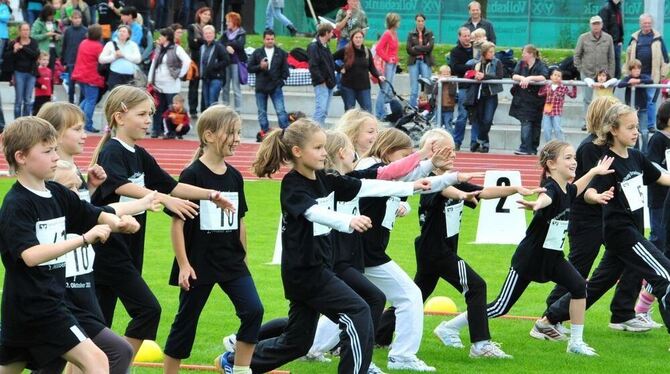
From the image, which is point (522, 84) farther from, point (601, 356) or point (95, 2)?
point (601, 356)

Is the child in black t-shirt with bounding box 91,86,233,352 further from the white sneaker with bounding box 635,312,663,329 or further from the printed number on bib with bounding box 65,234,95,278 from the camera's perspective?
the white sneaker with bounding box 635,312,663,329

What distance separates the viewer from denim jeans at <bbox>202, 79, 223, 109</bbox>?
83.1 feet

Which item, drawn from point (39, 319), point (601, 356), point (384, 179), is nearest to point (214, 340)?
point (384, 179)

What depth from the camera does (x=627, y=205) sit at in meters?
9.72

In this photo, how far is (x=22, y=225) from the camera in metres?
6.34

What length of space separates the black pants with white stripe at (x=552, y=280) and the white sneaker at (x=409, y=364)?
0.97 meters

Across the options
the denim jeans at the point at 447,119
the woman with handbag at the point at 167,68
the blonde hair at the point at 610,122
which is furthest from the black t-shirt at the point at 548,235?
the woman with handbag at the point at 167,68

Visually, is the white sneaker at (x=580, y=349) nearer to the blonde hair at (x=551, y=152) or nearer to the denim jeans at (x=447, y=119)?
the blonde hair at (x=551, y=152)

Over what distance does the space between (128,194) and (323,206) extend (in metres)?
1.14

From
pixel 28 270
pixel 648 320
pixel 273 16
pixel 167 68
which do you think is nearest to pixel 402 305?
pixel 648 320

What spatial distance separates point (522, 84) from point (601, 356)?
13652 millimetres

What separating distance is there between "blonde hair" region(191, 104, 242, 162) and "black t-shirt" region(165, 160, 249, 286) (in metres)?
0.15

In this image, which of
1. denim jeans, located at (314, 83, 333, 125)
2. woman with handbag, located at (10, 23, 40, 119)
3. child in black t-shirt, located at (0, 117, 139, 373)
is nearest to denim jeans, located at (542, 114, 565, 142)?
denim jeans, located at (314, 83, 333, 125)

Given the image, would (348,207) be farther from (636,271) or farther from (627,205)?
(636,271)
